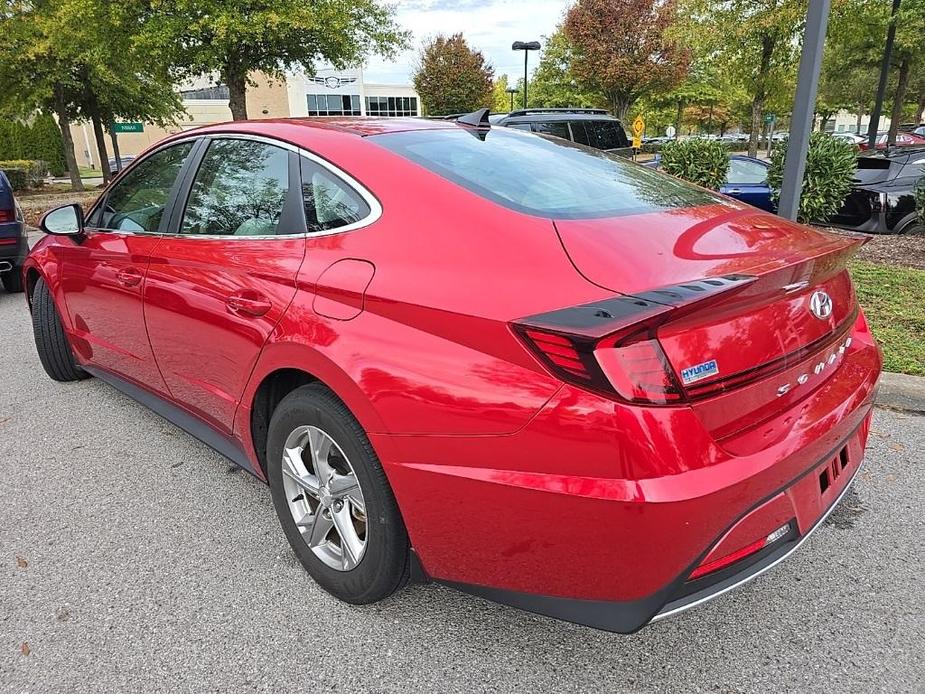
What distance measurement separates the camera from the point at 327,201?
2316mm

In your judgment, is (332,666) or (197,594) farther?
(197,594)

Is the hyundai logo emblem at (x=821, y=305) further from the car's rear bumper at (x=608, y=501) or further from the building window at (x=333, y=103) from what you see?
the building window at (x=333, y=103)

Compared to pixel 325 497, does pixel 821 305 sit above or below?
above

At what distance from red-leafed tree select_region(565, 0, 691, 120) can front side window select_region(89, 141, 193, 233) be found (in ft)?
90.1

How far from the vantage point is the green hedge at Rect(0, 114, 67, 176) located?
33281mm

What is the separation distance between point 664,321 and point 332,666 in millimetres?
1462

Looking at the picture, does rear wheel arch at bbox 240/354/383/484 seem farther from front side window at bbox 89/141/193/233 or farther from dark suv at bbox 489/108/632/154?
dark suv at bbox 489/108/632/154

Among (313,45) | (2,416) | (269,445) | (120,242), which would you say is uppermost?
(313,45)

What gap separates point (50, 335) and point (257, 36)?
12.6m

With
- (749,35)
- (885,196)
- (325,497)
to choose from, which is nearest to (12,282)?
(325,497)

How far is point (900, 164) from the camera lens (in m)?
8.48

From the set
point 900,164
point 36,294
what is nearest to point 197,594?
point 36,294

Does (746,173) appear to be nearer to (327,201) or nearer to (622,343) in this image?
(327,201)

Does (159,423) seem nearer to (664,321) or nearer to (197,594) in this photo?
(197,594)
